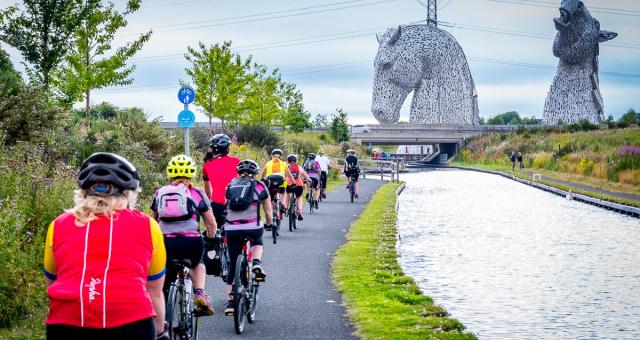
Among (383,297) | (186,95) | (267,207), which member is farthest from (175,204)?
(186,95)

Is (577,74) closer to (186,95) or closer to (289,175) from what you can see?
(186,95)

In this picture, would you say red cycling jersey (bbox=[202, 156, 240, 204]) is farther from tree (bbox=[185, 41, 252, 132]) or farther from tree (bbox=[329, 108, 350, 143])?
tree (bbox=[329, 108, 350, 143])

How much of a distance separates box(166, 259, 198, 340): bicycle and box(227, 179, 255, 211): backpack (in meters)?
2.20

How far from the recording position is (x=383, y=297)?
12312mm

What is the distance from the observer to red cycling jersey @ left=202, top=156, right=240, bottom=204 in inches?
477

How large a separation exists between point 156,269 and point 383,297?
7.82 m

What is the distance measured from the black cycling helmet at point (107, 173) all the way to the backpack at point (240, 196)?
5755mm

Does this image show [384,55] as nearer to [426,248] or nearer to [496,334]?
[426,248]

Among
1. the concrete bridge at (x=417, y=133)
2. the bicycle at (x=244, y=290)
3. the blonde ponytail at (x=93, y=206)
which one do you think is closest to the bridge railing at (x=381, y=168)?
the concrete bridge at (x=417, y=133)

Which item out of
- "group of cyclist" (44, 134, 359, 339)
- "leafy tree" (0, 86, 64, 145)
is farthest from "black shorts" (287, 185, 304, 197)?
"group of cyclist" (44, 134, 359, 339)

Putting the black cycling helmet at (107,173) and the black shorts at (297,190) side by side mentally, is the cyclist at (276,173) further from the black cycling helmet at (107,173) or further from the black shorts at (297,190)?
the black cycling helmet at (107,173)

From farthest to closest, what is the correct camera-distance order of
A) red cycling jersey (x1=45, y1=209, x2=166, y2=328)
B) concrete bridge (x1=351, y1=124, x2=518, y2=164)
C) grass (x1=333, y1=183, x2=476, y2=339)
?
1. concrete bridge (x1=351, y1=124, x2=518, y2=164)
2. grass (x1=333, y1=183, x2=476, y2=339)
3. red cycling jersey (x1=45, y1=209, x2=166, y2=328)

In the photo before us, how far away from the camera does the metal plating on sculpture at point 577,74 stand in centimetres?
10244

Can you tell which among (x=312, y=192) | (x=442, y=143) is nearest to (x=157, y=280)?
(x=312, y=192)
